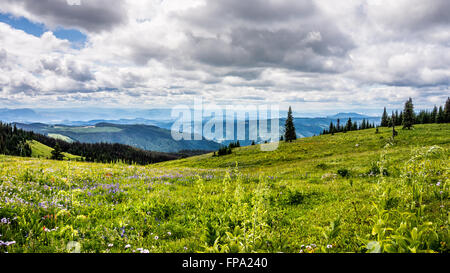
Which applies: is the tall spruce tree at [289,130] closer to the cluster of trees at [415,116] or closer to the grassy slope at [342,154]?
the grassy slope at [342,154]

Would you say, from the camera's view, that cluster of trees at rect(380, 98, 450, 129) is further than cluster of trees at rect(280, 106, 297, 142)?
No

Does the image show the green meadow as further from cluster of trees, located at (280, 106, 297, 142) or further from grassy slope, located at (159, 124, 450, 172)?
cluster of trees, located at (280, 106, 297, 142)

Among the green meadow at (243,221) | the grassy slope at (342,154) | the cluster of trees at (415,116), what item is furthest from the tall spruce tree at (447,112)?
the green meadow at (243,221)

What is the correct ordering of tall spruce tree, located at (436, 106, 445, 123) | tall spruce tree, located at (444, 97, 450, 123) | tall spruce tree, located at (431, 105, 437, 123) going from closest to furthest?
tall spruce tree, located at (444, 97, 450, 123) < tall spruce tree, located at (436, 106, 445, 123) < tall spruce tree, located at (431, 105, 437, 123)

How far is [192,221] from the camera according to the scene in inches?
236

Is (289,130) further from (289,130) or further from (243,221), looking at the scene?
(243,221)

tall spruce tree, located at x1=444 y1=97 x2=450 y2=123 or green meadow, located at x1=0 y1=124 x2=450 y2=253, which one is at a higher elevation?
tall spruce tree, located at x1=444 y1=97 x2=450 y2=123

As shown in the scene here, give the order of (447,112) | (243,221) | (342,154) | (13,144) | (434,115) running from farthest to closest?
1. (13,144)
2. (434,115)
3. (447,112)
4. (342,154)
5. (243,221)

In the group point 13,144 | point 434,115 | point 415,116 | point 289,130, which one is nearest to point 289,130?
point 289,130

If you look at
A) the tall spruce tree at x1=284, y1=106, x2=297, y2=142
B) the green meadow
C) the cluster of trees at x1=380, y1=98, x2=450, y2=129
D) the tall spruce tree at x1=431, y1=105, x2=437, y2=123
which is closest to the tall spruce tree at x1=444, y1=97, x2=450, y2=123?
the cluster of trees at x1=380, y1=98, x2=450, y2=129

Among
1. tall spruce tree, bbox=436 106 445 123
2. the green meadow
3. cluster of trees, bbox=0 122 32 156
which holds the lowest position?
cluster of trees, bbox=0 122 32 156
